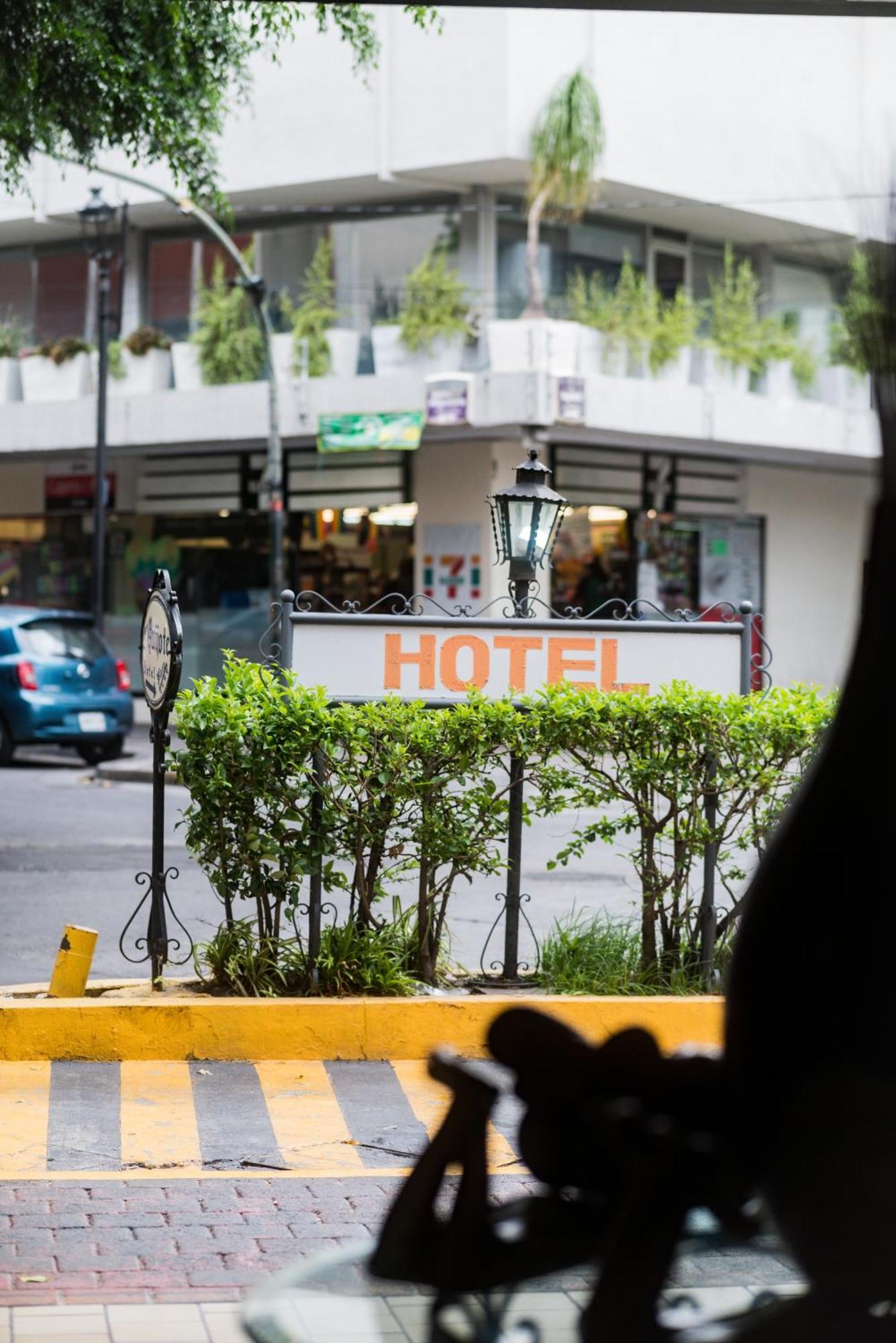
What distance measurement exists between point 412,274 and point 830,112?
7.36m

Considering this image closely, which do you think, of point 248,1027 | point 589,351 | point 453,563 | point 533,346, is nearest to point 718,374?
point 589,351

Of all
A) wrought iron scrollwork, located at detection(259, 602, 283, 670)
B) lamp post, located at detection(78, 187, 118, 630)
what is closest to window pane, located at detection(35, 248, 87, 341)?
lamp post, located at detection(78, 187, 118, 630)

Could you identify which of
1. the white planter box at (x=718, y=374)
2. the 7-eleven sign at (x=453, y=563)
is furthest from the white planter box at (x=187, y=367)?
the white planter box at (x=718, y=374)

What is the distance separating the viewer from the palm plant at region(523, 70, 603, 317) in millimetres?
21547

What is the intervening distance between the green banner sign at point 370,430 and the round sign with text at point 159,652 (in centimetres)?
1492

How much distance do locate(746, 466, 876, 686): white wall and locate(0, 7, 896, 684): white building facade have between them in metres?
0.06

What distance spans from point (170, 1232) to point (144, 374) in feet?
69.7

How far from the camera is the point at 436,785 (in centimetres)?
730

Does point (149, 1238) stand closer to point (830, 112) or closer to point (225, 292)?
point (225, 292)

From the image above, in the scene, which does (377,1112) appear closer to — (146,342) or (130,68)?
(130,68)

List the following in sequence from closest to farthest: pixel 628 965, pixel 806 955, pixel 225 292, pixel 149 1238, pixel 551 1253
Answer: pixel 806 955, pixel 551 1253, pixel 149 1238, pixel 628 965, pixel 225 292

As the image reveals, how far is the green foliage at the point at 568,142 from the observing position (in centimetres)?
2155

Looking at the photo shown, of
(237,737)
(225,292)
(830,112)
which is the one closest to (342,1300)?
(237,737)

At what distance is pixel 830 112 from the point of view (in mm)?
25906
